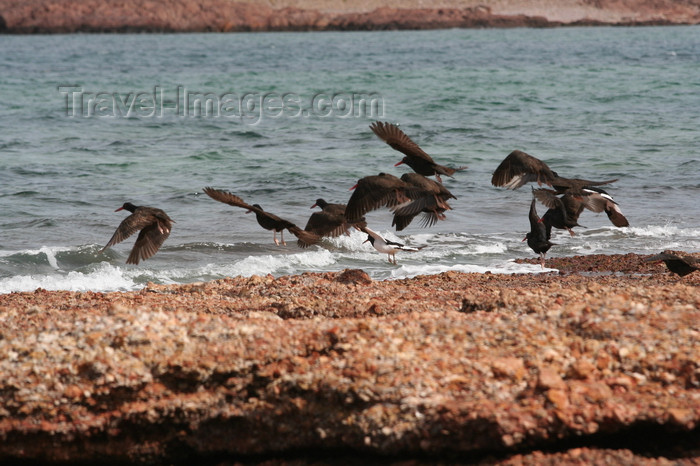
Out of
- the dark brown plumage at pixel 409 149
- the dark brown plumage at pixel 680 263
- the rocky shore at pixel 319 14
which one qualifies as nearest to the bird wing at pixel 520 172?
the dark brown plumage at pixel 409 149

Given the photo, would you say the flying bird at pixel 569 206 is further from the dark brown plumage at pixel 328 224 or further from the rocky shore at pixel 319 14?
the rocky shore at pixel 319 14

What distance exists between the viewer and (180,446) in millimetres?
4414

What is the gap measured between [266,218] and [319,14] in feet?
280

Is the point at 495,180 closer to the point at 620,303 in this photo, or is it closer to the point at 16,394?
the point at 620,303

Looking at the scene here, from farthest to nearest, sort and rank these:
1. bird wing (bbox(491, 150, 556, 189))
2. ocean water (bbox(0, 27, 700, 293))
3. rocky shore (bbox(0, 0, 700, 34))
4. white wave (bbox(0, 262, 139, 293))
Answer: rocky shore (bbox(0, 0, 700, 34))
ocean water (bbox(0, 27, 700, 293))
white wave (bbox(0, 262, 139, 293))
bird wing (bbox(491, 150, 556, 189))

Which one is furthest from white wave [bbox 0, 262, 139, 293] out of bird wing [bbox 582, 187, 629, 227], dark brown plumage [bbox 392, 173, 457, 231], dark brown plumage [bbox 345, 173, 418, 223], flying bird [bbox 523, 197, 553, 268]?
bird wing [bbox 582, 187, 629, 227]

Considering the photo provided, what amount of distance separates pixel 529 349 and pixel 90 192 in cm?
1203

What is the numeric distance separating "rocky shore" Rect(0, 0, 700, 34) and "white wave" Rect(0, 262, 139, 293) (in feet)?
268

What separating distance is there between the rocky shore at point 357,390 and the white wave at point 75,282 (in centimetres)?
502

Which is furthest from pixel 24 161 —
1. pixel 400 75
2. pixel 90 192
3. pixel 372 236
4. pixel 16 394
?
pixel 400 75

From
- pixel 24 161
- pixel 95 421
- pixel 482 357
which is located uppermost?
pixel 482 357

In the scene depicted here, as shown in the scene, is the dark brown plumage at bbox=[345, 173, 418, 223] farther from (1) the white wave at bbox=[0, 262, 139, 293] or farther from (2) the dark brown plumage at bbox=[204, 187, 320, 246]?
(1) the white wave at bbox=[0, 262, 139, 293]

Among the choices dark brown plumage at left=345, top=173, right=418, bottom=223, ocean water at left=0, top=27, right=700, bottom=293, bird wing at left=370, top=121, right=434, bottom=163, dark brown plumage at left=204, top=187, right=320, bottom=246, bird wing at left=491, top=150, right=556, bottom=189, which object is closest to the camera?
dark brown plumage at left=204, top=187, right=320, bottom=246

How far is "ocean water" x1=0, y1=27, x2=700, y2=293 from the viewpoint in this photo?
11109 millimetres
